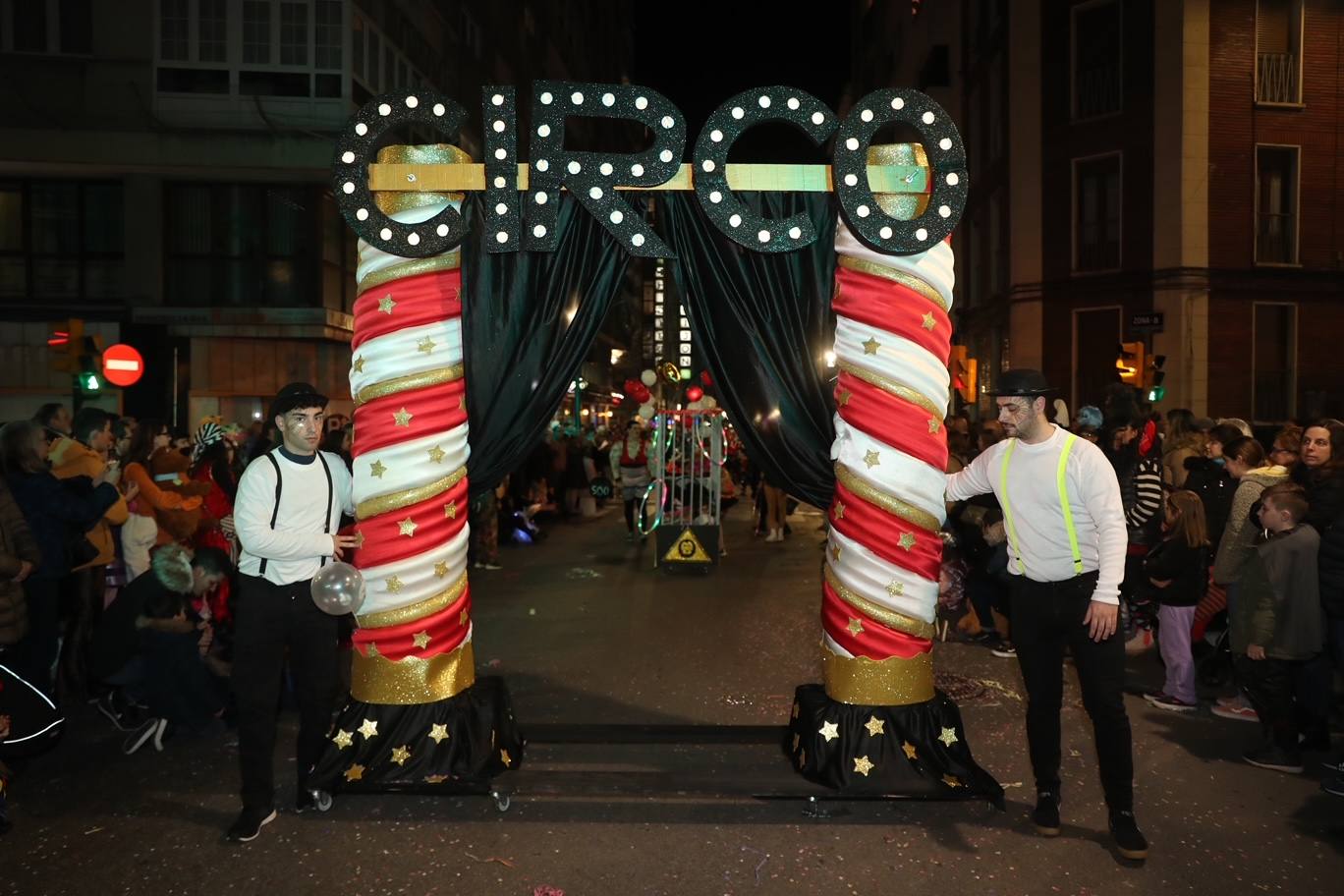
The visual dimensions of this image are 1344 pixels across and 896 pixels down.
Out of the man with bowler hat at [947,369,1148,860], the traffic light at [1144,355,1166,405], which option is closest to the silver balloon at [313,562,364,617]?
the man with bowler hat at [947,369,1148,860]

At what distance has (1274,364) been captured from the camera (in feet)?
68.8

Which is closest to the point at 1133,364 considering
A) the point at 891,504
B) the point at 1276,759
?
the point at 1276,759

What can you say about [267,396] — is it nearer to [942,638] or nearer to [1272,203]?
[942,638]

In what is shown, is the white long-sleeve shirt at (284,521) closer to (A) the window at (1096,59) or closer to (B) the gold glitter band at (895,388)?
(B) the gold glitter band at (895,388)

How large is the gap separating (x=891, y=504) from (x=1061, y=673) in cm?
111

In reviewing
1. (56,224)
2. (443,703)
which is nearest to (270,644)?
(443,703)

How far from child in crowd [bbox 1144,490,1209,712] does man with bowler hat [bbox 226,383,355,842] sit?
16.7 ft

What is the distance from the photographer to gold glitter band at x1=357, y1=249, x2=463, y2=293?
5.00m

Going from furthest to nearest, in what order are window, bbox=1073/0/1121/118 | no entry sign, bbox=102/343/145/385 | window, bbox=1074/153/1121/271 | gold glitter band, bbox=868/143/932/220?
window, bbox=1074/153/1121/271 < window, bbox=1073/0/1121/118 < no entry sign, bbox=102/343/145/385 < gold glitter band, bbox=868/143/932/220

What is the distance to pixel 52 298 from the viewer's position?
1934 centimetres

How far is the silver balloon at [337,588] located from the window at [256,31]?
59.0 feet

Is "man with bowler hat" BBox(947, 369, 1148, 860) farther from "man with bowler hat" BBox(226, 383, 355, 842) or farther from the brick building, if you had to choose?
the brick building

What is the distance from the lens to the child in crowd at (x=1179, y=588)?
21.0 feet

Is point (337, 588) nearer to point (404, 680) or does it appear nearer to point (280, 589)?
point (280, 589)
